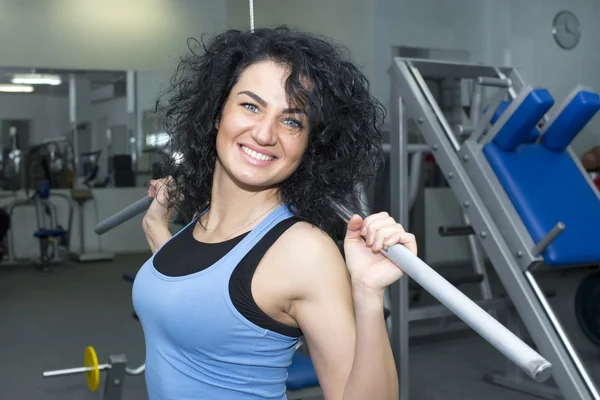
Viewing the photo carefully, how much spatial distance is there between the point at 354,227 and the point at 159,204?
0.68 meters

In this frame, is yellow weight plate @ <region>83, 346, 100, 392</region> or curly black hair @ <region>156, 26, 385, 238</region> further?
yellow weight plate @ <region>83, 346, 100, 392</region>

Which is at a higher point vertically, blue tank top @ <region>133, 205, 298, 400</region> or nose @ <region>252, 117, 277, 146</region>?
nose @ <region>252, 117, 277, 146</region>

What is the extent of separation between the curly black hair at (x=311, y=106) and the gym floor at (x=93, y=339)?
2093 mm

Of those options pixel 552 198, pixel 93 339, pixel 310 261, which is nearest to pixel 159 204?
pixel 310 261

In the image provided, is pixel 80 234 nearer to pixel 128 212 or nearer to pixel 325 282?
pixel 128 212

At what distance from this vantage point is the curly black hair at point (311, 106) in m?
1.11

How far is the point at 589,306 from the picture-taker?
351cm

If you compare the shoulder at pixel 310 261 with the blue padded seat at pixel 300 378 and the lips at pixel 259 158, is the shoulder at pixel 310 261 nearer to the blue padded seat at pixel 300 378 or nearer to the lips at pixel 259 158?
the lips at pixel 259 158

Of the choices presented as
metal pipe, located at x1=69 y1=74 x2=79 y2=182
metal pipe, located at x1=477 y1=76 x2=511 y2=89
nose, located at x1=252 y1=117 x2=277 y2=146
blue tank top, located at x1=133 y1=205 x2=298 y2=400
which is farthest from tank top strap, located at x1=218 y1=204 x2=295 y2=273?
metal pipe, located at x1=69 y1=74 x2=79 y2=182

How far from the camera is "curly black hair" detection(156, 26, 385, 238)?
1.11 meters

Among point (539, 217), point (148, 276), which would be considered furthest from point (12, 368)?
point (148, 276)

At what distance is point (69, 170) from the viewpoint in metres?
4.04

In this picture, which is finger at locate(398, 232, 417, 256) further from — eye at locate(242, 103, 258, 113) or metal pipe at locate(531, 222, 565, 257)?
metal pipe at locate(531, 222, 565, 257)

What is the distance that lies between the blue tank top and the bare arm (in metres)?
0.07
